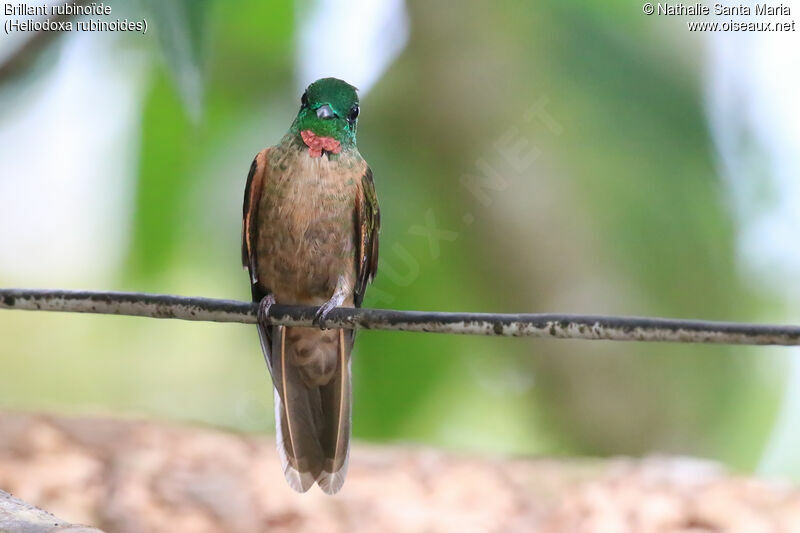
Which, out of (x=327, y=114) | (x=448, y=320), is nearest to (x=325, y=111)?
(x=327, y=114)

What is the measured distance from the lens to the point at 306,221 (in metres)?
1.47

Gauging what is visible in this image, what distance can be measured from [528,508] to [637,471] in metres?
0.42

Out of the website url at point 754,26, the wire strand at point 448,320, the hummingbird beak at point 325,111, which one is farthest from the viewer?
the website url at point 754,26

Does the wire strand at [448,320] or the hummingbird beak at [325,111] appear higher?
the hummingbird beak at [325,111]

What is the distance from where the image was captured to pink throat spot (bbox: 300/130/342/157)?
1.44 meters

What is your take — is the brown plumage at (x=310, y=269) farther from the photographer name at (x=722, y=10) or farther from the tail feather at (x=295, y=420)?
the photographer name at (x=722, y=10)

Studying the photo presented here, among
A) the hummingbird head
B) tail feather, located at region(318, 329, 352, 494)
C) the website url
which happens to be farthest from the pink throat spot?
the website url

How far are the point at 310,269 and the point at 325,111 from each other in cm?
29

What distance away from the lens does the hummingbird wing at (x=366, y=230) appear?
1486 mm

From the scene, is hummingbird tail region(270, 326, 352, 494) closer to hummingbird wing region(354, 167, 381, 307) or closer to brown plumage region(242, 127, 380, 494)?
brown plumage region(242, 127, 380, 494)

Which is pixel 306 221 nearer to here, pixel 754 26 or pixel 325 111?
pixel 325 111

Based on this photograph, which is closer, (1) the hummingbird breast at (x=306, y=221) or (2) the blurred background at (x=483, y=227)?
(1) the hummingbird breast at (x=306, y=221)

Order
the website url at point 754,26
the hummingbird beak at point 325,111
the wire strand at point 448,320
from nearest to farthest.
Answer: the wire strand at point 448,320 → the hummingbird beak at point 325,111 → the website url at point 754,26

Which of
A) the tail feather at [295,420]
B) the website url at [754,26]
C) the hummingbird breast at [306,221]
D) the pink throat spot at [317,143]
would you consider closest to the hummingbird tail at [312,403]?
the tail feather at [295,420]
